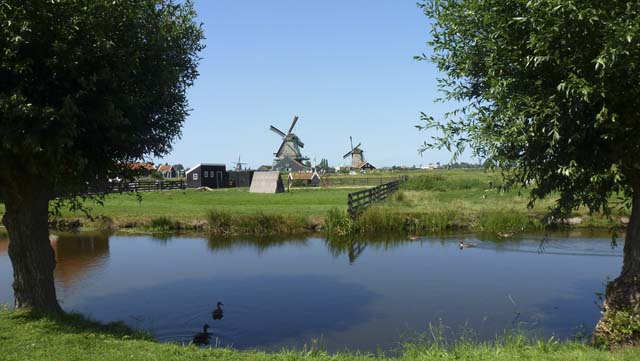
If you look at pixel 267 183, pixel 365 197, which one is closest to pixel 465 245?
pixel 365 197

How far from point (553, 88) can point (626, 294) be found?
150 inches

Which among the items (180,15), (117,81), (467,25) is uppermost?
(180,15)

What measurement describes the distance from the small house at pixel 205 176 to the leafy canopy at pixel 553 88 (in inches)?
2400

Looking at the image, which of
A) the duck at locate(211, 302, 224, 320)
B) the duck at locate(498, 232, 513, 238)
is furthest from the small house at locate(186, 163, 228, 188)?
the duck at locate(211, 302, 224, 320)

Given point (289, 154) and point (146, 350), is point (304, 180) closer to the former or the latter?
point (289, 154)

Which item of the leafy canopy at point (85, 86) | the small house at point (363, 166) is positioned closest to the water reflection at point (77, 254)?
the leafy canopy at point (85, 86)

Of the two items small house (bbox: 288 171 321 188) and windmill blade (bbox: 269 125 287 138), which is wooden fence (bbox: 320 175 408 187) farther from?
windmill blade (bbox: 269 125 287 138)

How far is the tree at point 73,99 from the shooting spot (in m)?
8.95

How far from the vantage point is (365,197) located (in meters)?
35.3

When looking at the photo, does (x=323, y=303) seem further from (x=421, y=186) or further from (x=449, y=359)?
(x=421, y=186)

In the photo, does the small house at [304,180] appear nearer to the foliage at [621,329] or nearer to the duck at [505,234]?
Result: the duck at [505,234]

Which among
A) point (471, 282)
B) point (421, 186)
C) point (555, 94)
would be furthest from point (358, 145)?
point (555, 94)

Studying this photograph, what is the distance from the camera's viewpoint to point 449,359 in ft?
26.1

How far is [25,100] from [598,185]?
31.7 ft
